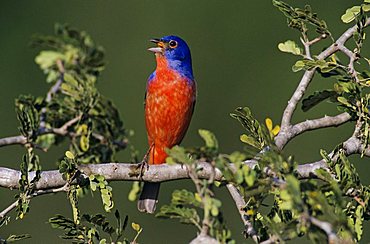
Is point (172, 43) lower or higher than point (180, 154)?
higher

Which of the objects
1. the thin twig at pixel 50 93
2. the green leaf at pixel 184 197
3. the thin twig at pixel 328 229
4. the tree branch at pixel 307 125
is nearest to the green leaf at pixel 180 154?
the green leaf at pixel 184 197

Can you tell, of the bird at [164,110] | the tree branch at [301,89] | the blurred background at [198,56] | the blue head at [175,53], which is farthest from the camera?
the blurred background at [198,56]

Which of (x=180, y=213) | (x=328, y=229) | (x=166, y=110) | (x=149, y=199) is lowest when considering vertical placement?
(x=328, y=229)

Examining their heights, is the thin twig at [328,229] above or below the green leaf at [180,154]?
below

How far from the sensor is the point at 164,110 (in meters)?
5.91

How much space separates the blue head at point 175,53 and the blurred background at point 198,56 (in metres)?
3.70

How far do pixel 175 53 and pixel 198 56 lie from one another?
16.7 ft

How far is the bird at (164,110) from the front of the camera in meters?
5.91

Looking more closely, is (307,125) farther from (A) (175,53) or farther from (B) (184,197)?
(A) (175,53)

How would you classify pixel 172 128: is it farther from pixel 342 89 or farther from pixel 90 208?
pixel 90 208

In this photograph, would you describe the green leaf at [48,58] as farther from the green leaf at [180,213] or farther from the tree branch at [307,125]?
the tree branch at [307,125]

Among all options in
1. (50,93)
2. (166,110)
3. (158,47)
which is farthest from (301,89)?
(158,47)

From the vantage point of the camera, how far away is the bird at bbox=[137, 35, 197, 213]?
5.91 meters

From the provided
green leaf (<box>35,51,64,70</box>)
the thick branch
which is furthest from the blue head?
green leaf (<box>35,51,64,70</box>)
